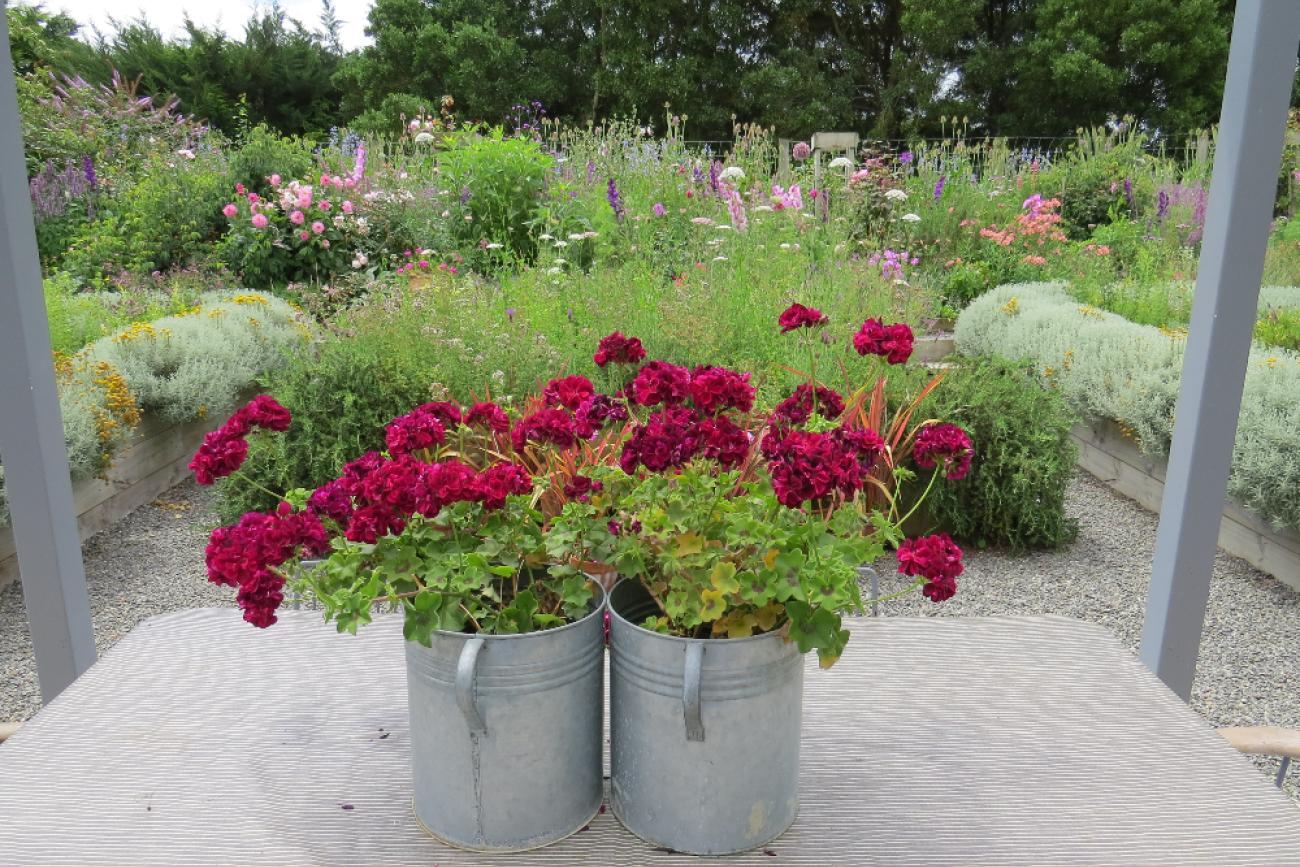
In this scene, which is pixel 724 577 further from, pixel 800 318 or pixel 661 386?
pixel 800 318

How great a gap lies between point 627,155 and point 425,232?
1.66 metres

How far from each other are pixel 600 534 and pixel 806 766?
1.15 ft

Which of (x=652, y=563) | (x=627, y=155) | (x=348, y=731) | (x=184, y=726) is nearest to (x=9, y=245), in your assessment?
(x=184, y=726)

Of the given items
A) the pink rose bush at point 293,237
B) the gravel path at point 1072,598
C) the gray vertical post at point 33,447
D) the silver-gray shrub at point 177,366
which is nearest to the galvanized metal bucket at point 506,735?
the gray vertical post at point 33,447

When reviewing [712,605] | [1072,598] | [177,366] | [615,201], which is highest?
[615,201]

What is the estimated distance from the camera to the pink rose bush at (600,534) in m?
0.80

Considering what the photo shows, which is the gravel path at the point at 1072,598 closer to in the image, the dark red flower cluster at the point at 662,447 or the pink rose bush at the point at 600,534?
the pink rose bush at the point at 600,534

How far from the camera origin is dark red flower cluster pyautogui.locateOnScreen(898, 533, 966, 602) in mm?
836

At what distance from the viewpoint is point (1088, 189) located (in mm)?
8359

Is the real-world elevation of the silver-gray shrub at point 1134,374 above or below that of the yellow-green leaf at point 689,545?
below

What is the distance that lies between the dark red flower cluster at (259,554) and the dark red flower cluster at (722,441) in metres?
0.36

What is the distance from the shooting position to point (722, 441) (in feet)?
2.91

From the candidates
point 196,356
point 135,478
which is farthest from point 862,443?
point 196,356

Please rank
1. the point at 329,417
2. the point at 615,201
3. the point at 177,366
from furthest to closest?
1. the point at 615,201
2. the point at 177,366
3. the point at 329,417
